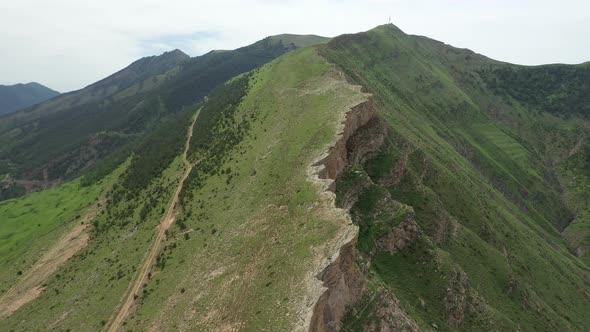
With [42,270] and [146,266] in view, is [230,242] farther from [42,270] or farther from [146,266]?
[42,270]

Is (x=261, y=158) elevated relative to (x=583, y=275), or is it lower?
elevated

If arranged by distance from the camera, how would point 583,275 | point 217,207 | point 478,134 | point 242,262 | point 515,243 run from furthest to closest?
point 478,134 → point 583,275 → point 515,243 → point 217,207 → point 242,262

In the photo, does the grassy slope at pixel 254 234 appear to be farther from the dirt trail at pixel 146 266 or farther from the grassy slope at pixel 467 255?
the grassy slope at pixel 467 255

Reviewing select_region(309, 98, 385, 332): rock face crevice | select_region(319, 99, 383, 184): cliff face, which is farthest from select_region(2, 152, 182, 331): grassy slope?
select_region(319, 99, 383, 184): cliff face

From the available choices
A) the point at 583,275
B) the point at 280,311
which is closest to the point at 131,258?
the point at 280,311

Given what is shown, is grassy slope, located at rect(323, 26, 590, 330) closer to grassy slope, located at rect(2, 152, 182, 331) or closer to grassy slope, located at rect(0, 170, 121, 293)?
grassy slope, located at rect(2, 152, 182, 331)

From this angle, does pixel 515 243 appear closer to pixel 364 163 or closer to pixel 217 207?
pixel 364 163

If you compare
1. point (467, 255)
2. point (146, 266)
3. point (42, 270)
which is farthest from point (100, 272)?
point (467, 255)
